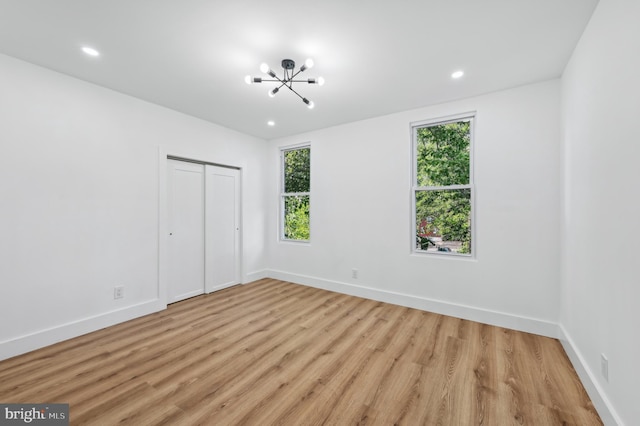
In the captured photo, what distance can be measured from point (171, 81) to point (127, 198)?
4.94ft

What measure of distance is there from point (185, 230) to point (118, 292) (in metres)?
1.12

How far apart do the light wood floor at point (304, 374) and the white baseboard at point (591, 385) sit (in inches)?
2.3

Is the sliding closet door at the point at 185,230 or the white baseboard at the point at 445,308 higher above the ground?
the sliding closet door at the point at 185,230

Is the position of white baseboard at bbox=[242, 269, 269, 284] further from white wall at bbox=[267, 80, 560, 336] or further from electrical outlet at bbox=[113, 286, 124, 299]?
electrical outlet at bbox=[113, 286, 124, 299]

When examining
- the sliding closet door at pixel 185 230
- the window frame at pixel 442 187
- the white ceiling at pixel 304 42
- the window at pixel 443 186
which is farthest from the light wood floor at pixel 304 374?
the white ceiling at pixel 304 42

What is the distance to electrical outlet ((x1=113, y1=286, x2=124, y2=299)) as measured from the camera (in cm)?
298

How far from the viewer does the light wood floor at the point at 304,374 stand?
1653 millimetres

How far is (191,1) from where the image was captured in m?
1.71

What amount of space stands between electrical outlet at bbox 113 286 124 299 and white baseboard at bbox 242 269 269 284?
1885 millimetres

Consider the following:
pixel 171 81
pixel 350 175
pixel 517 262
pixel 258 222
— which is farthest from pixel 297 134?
pixel 517 262

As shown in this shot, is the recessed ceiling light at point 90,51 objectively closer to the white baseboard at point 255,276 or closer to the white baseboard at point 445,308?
the white baseboard at point 255,276

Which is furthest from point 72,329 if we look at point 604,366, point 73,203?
point 604,366

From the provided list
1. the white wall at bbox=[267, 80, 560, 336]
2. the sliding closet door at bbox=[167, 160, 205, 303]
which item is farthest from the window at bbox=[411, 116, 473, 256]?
the sliding closet door at bbox=[167, 160, 205, 303]

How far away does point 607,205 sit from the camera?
1.58 metres
